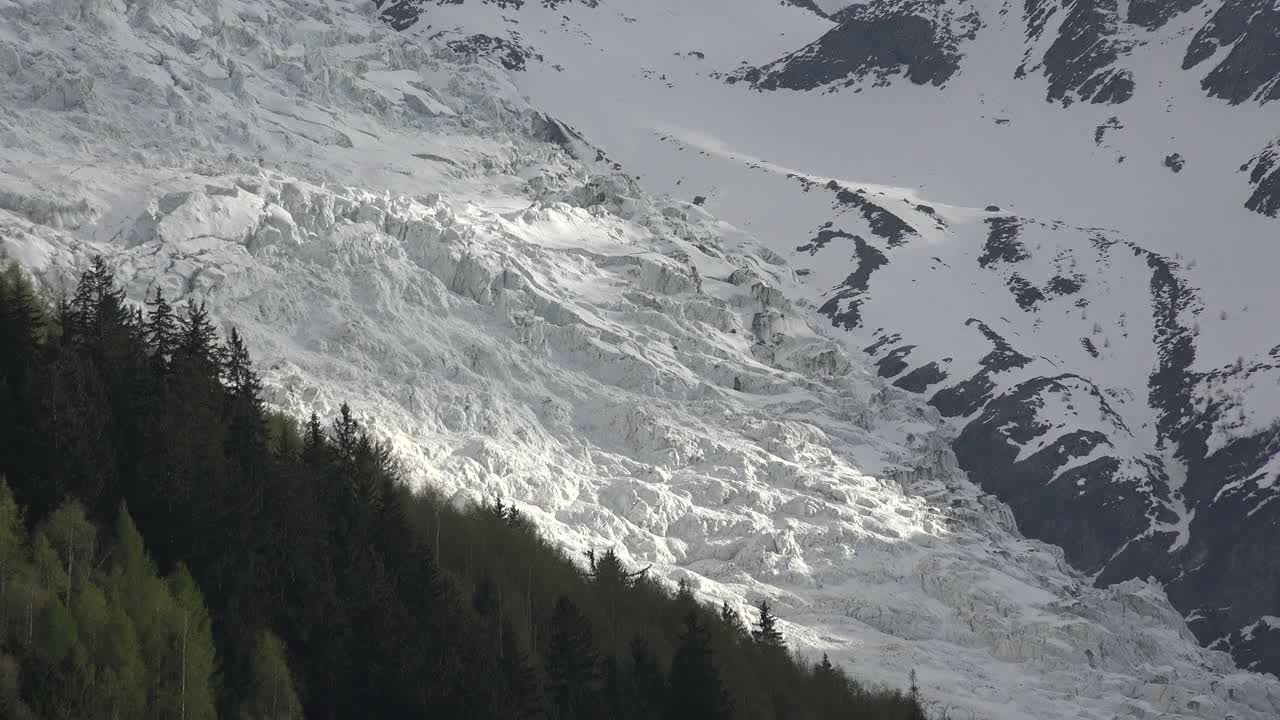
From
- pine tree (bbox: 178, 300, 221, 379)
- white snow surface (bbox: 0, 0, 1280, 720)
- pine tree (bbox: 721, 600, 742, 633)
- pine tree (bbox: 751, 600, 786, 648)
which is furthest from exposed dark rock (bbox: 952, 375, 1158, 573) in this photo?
pine tree (bbox: 178, 300, 221, 379)

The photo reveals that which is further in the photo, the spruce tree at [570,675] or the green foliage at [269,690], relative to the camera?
the spruce tree at [570,675]

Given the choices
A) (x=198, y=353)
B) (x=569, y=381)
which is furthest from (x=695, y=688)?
(x=569, y=381)

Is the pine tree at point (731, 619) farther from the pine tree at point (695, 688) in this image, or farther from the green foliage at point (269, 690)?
the green foliage at point (269, 690)

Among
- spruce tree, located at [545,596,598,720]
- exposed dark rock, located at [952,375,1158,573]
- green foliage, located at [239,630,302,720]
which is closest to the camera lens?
green foliage, located at [239,630,302,720]

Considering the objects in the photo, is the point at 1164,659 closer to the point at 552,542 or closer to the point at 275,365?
the point at 552,542

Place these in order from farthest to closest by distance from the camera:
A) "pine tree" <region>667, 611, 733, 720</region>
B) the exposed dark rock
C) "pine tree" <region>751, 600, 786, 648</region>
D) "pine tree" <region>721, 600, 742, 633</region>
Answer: the exposed dark rock
"pine tree" <region>721, 600, 742, 633</region>
"pine tree" <region>751, 600, 786, 648</region>
"pine tree" <region>667, 611, 733, 720</region>

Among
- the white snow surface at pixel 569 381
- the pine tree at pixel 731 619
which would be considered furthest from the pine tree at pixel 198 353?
the pine tree at pixel 731 619

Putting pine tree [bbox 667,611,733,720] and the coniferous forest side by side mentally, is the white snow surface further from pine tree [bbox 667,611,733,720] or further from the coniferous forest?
pine tree [bbox 667,611,733,720]
